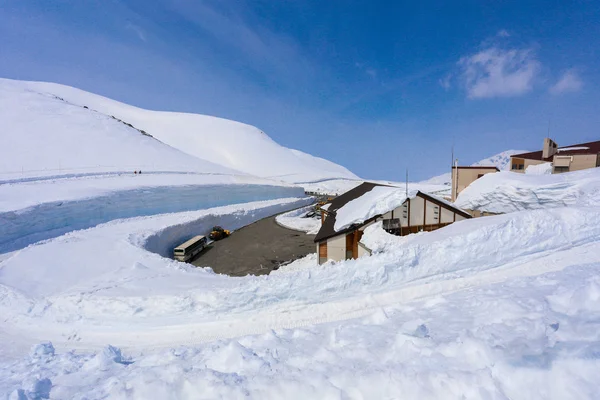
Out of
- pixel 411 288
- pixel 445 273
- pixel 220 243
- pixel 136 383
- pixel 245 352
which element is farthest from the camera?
pixel 220 243

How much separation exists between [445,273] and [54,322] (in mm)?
11672

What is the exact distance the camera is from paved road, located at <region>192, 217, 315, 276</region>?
58.5 ft

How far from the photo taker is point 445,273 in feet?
25.7

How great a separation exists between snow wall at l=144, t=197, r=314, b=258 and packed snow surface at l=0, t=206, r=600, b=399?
7198 mm

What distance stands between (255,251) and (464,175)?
19.9 metres

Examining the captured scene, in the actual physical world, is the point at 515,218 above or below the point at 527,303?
Answer: above

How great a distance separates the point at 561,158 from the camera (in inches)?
843

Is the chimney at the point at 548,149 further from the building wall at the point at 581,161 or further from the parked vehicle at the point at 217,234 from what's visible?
the parked vehicle at the point at 217,234

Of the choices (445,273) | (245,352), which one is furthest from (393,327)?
(445,273)

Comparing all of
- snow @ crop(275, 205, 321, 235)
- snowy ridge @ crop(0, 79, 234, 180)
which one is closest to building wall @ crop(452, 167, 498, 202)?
snow @ crop(275, 205, 321, 235)

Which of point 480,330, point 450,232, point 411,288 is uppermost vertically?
point 450,232

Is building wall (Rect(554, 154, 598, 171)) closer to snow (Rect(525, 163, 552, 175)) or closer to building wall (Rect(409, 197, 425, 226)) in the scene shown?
snow (Rect(525, 163, 552, 175))

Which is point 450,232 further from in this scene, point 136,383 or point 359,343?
point 136,383

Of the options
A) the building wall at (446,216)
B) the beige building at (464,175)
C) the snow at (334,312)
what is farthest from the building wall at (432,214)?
the beige building at (464,175)
